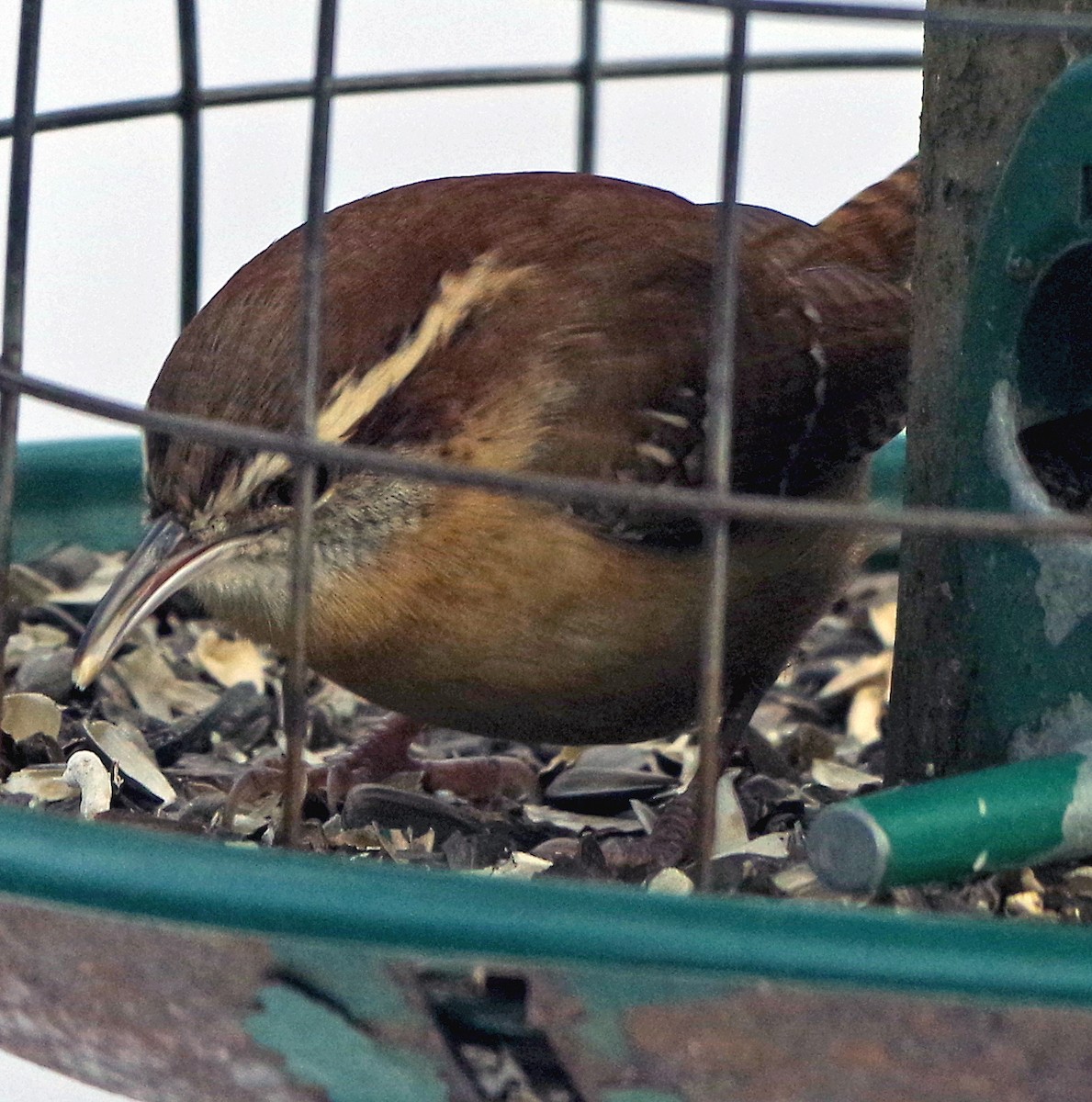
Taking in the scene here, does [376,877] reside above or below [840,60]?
→ below

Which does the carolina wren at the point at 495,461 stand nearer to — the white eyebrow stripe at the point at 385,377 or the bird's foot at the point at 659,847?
the white eyebrow stripe at the point at 385,377

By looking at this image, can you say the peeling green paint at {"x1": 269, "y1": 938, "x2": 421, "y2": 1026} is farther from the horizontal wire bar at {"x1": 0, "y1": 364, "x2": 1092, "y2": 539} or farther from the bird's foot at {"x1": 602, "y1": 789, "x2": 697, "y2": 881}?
the bird's foot at {"x1": 602, "y1": 789, "x2": 697, "y2": 881}

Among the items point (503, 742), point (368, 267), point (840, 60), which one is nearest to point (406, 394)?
point (368, 267)

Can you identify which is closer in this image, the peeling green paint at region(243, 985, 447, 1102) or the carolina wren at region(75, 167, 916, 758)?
the peeling green paint at region(243, 985, 447, 1102)

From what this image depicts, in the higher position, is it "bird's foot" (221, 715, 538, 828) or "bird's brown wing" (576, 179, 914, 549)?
"bird's brown wing" (576, 179, 914, 549)

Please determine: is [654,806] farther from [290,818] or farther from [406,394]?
[290,818]

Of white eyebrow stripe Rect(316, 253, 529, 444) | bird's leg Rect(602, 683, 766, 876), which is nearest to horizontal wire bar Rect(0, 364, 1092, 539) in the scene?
white eyebrow stripe Rect(316, 253, 529, 444)
